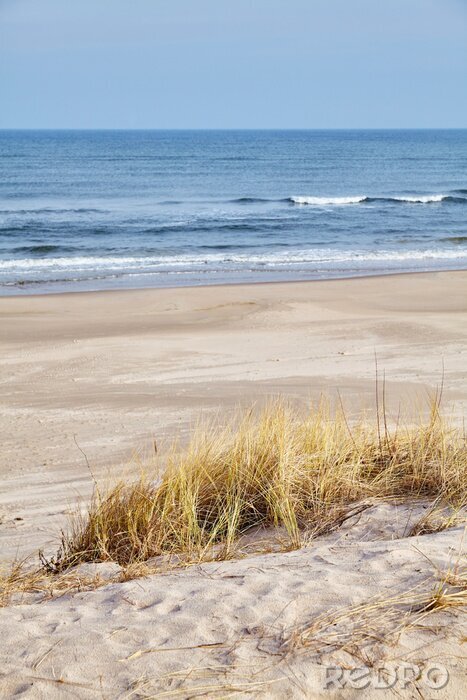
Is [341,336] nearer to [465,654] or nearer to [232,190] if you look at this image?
[465,654]

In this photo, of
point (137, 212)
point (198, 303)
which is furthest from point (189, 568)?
point (137, 212)

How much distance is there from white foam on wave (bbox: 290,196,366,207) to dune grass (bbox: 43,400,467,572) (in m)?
31.4

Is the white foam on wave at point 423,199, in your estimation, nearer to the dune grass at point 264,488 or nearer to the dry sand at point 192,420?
the dry sand at point 192,420

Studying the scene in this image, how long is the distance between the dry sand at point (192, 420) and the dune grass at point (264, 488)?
1.12 feet

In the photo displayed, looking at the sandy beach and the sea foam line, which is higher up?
the sea foam line

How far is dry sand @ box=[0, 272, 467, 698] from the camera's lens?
258 cm

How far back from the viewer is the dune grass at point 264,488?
400 cm

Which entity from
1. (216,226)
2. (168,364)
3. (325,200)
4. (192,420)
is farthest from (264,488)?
(325,200)

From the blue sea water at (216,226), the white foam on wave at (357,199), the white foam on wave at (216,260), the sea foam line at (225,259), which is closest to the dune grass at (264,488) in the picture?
the blue sea water at (216,226)

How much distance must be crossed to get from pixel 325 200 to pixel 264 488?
3477 cm

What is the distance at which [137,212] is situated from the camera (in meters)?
30.7

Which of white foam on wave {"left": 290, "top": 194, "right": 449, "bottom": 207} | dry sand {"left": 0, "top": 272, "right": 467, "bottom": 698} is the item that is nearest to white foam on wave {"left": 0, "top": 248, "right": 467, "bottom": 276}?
dry sand {"left": 0, "top": 272, "right": 467, "bottom": 698}

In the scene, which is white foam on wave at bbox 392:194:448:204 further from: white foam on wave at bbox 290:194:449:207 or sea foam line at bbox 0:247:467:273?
sea foam line at bbox 0:247:467:273

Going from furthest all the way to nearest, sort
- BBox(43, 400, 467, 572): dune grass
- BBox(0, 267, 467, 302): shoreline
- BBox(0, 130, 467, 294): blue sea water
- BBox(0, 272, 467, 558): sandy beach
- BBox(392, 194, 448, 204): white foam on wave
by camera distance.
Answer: BBox(392, 194, 448, 204): white foam on wave → BBox(0, 130, 467, 294): blue sea water → BBox(0, 267, 467, 302): shoreline → BBox(0, 272, 467, 558): sandy beach → BBox(43, 400, 467, 572): dune grass
